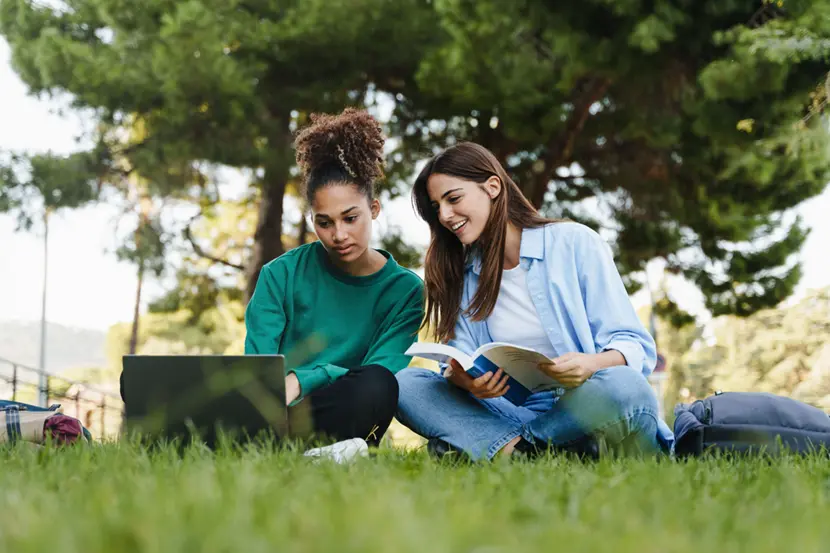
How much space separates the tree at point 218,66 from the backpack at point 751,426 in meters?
6.95

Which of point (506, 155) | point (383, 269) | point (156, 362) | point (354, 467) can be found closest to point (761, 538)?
point (354, 467)

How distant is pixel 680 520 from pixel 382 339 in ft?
6.43

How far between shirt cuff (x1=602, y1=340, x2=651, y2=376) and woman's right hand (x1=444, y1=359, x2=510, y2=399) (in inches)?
14.0

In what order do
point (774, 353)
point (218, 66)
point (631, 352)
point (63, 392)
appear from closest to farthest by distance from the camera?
point (631, 352), point (218, 66), point (63, 392), point (774, 353)

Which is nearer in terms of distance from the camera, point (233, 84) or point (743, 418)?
point (743, 418)

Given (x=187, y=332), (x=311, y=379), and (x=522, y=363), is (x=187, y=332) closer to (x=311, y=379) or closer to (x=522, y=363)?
(x=311, y=379)

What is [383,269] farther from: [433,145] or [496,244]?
[433,145]

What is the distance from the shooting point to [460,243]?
3.29 metres

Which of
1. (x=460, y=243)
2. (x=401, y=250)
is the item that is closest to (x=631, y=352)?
(x=460, y=243)

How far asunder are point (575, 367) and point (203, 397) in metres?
1.09

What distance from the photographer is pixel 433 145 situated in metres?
10.9

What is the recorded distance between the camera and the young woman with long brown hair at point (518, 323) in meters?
2.73

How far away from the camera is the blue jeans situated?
268cm

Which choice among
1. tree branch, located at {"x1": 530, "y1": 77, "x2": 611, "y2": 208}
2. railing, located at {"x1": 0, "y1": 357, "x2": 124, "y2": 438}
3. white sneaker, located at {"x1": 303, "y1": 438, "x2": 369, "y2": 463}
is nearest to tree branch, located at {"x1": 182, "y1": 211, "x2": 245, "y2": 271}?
railing, located at {"x1": 0, "y1": 357, "x2": 124, "y2": 438}
